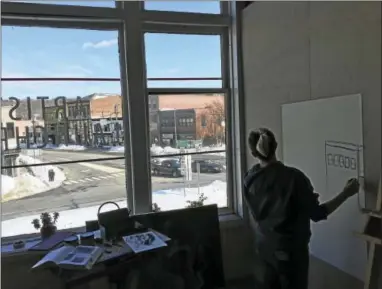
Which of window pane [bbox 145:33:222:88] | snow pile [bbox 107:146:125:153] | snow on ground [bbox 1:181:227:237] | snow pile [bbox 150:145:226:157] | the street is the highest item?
window pane [bbox 145:33:222:88]

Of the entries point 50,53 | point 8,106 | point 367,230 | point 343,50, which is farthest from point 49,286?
point 343,50

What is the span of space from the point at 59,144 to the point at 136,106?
0.65 meters

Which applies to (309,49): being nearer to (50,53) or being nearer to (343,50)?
(343,50)

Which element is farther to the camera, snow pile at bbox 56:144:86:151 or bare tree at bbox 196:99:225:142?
bare tree at bbox 196:99:225:142

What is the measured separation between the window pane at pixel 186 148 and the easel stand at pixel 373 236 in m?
1.72

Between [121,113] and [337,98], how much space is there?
182cm

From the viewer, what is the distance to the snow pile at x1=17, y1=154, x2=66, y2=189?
109 inches

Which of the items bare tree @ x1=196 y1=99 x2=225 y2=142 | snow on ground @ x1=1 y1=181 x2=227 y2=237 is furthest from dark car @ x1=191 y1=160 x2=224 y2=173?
bare tree @ x1=196 y1=99 x2=225 y2=142

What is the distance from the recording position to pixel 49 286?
268cm

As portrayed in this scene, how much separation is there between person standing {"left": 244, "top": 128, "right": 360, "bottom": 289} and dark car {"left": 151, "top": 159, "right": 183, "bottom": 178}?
97 cm

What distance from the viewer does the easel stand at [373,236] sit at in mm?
1395

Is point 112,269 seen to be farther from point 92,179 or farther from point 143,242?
point 92,179

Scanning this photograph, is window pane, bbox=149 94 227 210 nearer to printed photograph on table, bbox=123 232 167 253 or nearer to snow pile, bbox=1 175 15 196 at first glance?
printed photograph on table, bbox=123 232 167 253

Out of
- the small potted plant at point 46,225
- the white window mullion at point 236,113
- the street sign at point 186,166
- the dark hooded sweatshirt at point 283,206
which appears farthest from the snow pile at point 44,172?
the dark hooded sweatshirt at point 283,206
